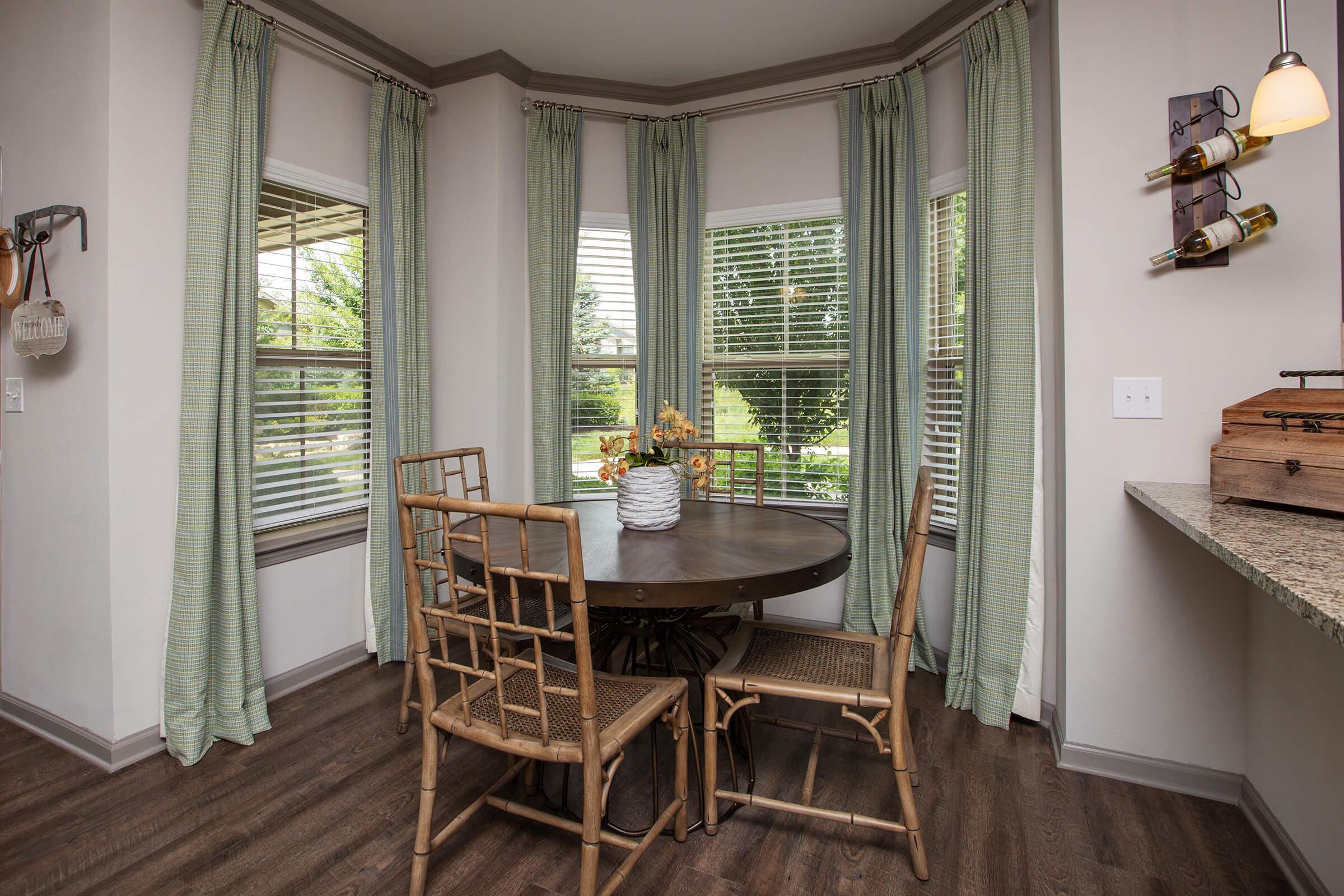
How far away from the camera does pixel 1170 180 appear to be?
6.54ft

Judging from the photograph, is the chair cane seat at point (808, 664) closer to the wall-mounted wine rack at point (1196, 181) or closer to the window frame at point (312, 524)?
the wall-mounted wine rack at point (1196, 181)

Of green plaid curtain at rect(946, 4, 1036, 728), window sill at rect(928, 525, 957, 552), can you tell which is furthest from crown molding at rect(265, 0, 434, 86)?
window sill at rect(928, 525, 957, 552)

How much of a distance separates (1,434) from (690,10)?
3184 millimetres

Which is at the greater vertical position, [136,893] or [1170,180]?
[1170,180]

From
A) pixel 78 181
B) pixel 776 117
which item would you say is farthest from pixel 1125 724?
pixel 78 181

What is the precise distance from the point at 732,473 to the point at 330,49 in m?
2.40

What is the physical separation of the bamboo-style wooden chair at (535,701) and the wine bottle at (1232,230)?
1.88m

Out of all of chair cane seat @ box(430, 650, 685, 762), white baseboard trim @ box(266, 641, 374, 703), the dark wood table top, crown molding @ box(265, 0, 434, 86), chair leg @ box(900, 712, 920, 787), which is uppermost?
crown molding @ box(265, 0, 434, 86)

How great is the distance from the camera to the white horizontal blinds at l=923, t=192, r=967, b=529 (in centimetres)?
291

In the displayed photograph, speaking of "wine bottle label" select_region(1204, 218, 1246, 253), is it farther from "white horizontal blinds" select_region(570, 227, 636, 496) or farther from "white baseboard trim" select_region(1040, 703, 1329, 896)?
"white horizontal blinds" select_region(570, 227, 636, 496)

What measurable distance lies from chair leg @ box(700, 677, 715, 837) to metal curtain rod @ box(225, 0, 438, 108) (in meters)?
2.84

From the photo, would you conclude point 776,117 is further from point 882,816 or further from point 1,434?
point 1,434

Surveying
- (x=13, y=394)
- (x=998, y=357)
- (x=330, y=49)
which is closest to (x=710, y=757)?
(x=998, y=357)

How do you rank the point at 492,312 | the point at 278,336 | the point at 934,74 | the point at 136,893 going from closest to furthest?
the point at 136,893
the point at 278,336
the point at 934,74
the point at 492,312
